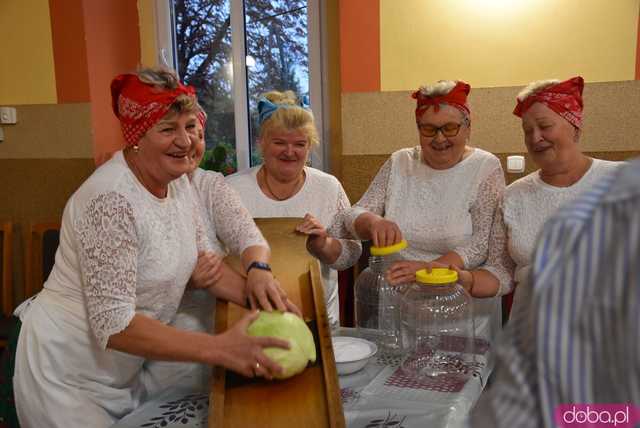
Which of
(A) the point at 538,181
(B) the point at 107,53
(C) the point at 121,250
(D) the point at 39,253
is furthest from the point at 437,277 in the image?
(B) the point at 107,53

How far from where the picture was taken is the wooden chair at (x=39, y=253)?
3.20 m

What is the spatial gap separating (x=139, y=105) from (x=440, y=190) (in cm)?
117

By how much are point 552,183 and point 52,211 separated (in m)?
3.06

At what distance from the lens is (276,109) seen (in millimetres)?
2160

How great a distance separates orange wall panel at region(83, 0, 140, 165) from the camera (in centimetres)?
333

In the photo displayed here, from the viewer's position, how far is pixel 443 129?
1951 mm

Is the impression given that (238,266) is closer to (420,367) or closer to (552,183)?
(420,367)

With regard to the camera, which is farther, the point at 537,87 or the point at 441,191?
the point at 441,191

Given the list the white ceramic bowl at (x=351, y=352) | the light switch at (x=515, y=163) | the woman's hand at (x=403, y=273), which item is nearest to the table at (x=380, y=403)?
the white ceramic bowl at (x=351, y=352)

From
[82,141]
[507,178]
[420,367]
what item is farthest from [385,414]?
[82,141]

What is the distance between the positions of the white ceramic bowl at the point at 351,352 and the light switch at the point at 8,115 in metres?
2.98

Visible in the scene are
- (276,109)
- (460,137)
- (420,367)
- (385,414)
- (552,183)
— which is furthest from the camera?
(276,109)

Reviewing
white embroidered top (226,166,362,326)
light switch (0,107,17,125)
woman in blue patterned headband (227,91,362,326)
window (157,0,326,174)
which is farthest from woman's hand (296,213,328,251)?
light switch (0,107,17,125)

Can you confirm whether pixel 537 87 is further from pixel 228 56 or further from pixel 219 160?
pixel 228 56
